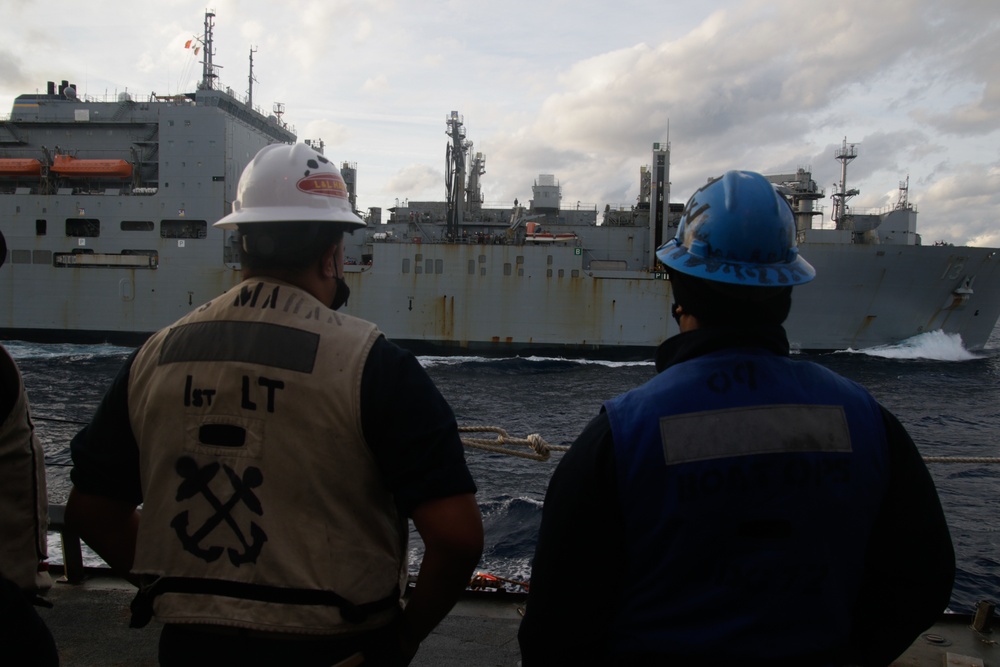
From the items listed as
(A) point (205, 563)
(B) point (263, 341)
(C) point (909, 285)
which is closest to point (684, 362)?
(B) point (263, 341)

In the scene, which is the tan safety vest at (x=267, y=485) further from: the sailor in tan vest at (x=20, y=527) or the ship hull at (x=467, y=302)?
the ship hull at (x=467, y=302)

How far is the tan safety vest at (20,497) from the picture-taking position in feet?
4.96

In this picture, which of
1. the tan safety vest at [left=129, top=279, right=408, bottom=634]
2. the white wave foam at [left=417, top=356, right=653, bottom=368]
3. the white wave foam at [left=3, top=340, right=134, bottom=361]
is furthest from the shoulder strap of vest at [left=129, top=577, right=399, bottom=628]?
the white wave foam at [left=3, top=340, right=134, bottom=361]

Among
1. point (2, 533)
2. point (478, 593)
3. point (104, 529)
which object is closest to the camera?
point (2, 533)

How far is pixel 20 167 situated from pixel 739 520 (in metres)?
28.2

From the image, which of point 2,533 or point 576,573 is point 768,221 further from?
point 2,533

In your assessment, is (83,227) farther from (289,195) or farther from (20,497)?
(289,195)

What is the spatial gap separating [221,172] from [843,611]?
24.3 meters

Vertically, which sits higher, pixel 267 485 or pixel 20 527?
pixel 267 485

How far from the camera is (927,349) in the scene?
22.6 meters

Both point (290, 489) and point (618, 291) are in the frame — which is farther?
point (618, 291)

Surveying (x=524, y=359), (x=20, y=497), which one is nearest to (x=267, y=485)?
(x=20, y=497)

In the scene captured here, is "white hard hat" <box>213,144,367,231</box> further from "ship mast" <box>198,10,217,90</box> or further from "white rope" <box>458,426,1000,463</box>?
"ship mast" <box>198,10,217,90</box>

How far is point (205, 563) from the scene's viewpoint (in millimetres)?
1387
